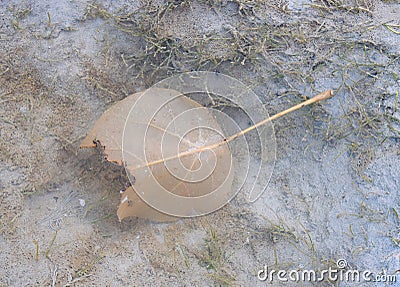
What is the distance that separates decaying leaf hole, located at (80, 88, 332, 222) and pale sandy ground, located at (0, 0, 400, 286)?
12 centimetres

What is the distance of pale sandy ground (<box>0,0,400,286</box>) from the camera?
256 cm

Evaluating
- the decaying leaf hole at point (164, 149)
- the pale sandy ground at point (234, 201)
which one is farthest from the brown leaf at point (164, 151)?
the pale sandy ground at point (234, 201)

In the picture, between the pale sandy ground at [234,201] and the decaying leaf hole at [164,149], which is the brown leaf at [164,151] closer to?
the decaying leaf hole at [164,149]

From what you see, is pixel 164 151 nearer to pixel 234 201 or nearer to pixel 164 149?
pixel 164 149

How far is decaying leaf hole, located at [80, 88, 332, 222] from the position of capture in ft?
8.31

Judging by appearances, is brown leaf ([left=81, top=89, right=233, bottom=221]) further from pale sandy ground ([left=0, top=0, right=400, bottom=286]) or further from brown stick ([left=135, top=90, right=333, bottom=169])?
pale sandy ground ([left=0, top=0, right=400, bottom=286])

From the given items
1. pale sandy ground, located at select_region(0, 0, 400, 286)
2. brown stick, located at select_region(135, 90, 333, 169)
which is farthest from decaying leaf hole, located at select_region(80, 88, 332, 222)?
pale sandy ground, located at select_region(0, 0, 400, 286)

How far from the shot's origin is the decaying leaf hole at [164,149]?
2533mm

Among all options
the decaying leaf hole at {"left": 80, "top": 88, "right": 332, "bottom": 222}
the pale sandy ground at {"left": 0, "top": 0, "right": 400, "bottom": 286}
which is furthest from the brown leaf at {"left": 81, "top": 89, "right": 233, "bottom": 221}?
the pale sandy ground at {"left": 0, "top": 0, "right": 400, "bottom": 286}

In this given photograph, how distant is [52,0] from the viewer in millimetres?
2887

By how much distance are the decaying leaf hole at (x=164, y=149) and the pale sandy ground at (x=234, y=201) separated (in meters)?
0.12

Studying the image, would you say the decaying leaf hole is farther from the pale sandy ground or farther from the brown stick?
the pale sandy ground

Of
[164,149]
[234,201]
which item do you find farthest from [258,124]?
[164,149]

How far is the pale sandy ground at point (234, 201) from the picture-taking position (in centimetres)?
256
